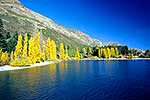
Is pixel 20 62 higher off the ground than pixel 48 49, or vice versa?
pixel 48 49

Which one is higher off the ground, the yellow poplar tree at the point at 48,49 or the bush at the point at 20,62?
the yellow poplar tree at the point at 48,49

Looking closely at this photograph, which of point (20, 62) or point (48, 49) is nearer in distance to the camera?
point (20, 62)

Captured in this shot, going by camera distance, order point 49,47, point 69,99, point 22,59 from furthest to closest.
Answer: point 49,47 → point 22,59 → point 69,99

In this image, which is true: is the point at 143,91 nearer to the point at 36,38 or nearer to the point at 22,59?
the point at 22,59

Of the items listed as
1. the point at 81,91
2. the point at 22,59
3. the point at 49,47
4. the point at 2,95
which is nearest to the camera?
the point at 2,95

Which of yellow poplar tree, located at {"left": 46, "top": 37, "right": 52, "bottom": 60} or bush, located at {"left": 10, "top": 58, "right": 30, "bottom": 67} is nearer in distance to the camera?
bush, located at {"left": 10, "top": 58, "right": 30, "bottom": 67}

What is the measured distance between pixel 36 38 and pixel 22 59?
27958 millimetres

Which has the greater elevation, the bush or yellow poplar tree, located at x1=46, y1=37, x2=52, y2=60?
yellow poplar tree, located at x1=46, y1=37, x2=52, y2=60

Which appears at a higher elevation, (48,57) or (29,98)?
(48,57)

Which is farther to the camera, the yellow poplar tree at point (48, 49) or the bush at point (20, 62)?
the yellow poplar tree at point (48, 49)

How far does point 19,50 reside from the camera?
136 metres

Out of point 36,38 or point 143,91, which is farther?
point 36,38

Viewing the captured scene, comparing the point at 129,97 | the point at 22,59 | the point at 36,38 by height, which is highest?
the point at 36,38

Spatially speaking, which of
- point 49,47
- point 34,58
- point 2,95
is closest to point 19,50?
point 34,58
